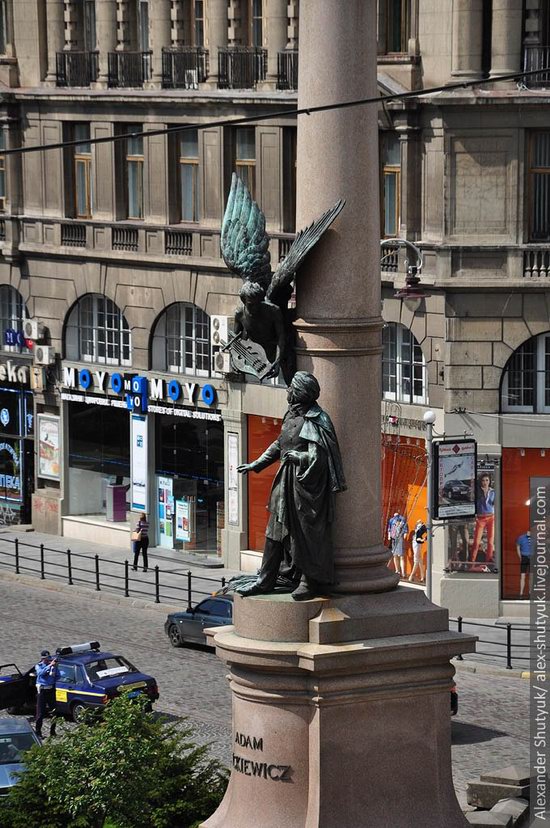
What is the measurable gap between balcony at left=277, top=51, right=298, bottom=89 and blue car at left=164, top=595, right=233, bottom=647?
40.8 feet

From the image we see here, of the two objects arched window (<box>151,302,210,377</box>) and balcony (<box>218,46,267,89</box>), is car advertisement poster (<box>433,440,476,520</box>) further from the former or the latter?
balcony (<box>218,46,267,89</box>)

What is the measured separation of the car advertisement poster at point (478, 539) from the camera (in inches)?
1716

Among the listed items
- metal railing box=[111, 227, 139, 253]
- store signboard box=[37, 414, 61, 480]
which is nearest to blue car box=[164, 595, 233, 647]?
metal railing box=[111, 227, 139, 253]

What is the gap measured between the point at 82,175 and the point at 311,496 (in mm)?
34195

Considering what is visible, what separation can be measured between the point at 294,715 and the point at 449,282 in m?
23.7

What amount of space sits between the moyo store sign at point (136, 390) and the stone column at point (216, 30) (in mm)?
7147

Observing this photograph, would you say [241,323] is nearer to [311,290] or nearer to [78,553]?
[311,290]

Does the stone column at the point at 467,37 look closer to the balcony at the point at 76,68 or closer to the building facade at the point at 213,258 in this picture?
the building facade at the point at 213,258

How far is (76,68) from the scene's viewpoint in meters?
53.4

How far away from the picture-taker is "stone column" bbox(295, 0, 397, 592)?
20875 mm

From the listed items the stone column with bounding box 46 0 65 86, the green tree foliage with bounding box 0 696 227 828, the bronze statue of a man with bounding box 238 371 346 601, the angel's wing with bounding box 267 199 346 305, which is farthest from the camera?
the stone column with bounding box 46 0 65 86

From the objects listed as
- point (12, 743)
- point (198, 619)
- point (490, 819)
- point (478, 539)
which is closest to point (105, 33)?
point (478, 539)

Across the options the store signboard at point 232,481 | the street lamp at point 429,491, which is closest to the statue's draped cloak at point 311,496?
the street lamp at point 429,491

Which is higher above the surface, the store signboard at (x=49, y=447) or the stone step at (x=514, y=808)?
the store signboard at (x=49, y=447)
